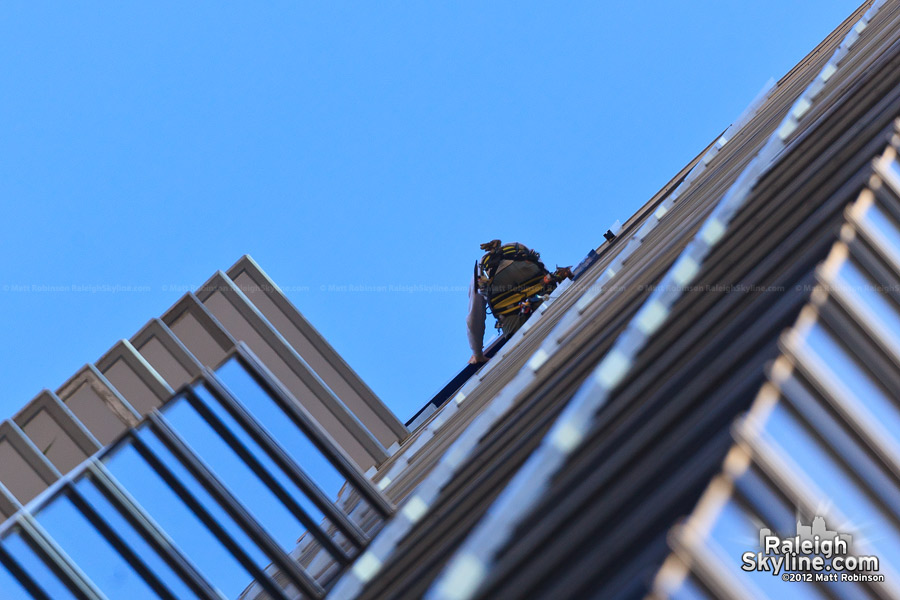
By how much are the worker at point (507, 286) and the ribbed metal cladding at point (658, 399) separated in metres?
9.53

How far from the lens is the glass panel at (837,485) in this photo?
17.8 feet

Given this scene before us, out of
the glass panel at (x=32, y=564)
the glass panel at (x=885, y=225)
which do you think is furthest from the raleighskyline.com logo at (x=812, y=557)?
the glass panel at (x=32, y=564)

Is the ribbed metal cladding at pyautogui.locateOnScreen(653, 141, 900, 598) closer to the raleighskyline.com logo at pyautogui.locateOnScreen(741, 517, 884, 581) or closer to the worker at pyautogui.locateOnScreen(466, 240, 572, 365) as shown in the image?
the raleighskyline.com logo at pyautogui.locateOnScreen(741, 517, 884, 581)

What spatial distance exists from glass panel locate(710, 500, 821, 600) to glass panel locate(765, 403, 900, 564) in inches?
17.2

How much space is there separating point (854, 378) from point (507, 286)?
15360mm

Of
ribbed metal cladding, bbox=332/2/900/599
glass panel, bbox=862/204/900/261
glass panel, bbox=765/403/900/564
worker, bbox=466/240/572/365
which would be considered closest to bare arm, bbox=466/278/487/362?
worker, bbox=466/240/572/365

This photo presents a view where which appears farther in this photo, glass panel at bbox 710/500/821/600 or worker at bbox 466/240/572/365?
worker at bbox 466/240/572/365

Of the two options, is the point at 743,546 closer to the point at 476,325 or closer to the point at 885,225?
the point at 885,225

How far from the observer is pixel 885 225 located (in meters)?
7.10

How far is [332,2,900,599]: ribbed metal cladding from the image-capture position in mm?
5109

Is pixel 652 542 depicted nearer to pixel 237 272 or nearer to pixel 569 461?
pixel 569 461

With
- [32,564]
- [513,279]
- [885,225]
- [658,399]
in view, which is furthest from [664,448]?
[513,279]

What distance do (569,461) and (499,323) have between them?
15.8 m

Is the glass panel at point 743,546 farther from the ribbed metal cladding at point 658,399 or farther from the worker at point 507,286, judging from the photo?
the worker at point 507,286
